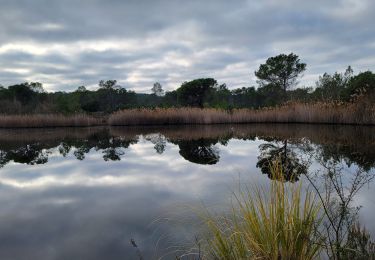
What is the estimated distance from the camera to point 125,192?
5.40m

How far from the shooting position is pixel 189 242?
321 cm

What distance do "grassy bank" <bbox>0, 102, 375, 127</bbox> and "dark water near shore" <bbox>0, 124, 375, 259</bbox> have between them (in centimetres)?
809

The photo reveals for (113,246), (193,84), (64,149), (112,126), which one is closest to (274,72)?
(193,84)

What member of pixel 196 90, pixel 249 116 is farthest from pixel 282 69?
pixel 249 116

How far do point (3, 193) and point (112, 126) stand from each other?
653 inches

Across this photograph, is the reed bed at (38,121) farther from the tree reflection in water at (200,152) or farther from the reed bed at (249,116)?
the tree reflection in water at (200,152)

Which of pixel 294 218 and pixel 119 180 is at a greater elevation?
pixel 294 218

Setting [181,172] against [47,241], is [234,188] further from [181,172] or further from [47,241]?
[47,241]

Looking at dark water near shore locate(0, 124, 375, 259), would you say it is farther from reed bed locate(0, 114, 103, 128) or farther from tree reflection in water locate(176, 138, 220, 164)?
reed bed locate(0, 114, 103, 128)

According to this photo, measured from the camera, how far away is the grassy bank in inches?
678

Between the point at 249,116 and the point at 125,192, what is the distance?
53.8 ft

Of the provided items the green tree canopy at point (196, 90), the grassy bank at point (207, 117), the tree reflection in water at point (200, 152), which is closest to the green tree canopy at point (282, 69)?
the green tree canopy at point (196, 90)

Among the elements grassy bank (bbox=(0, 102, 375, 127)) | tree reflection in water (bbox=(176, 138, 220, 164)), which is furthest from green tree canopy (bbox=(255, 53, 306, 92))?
tree reflection in water (bbox=(176, 138, 220, 164))

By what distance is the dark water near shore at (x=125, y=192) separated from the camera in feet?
11.2
